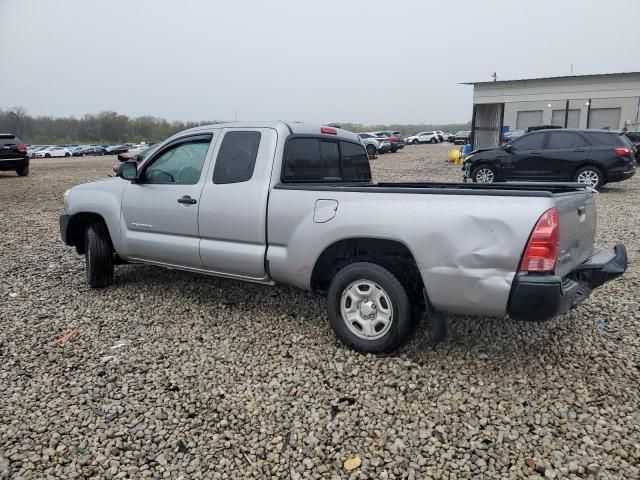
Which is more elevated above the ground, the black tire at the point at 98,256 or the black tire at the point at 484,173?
the black tire at the point at 484,173

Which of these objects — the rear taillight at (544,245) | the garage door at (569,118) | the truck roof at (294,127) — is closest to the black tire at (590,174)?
the truck roof at (294,127)

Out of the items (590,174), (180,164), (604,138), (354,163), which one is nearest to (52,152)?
(590,174)

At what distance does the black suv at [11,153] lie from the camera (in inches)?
715

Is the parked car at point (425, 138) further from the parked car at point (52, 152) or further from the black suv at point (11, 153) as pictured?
the black suv at point (11, 153)

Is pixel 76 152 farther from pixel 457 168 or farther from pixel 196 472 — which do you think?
pixel 196 472

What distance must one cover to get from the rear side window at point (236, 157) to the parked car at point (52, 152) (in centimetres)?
5625

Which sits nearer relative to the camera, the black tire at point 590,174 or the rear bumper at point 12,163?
the black tire at point 590,174

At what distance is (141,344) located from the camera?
402 cm

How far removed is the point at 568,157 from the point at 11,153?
19318 mm

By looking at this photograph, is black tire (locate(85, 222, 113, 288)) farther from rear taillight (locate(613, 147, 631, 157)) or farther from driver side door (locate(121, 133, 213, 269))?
rear taillight (locate(613, 147, 631, 157))

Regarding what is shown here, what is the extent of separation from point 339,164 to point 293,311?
1554mm

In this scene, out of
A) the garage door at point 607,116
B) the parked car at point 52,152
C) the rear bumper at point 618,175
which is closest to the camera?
the rear bumper at point 618,175

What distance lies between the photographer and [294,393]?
3.27m

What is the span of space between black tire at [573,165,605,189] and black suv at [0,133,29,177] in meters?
19.4
